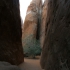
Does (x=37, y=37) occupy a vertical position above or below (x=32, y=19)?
below

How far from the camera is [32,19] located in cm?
2308

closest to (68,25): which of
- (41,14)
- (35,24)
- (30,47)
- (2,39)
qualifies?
(2,39)

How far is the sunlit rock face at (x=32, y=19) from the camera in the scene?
2181cm

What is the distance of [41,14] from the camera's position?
24219 mm

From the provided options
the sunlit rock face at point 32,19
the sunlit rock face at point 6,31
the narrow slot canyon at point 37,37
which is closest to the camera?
the narrow slot canyon at point 37,37

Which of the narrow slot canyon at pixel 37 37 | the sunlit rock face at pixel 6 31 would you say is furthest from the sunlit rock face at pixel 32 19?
the sunlit rock face at pixel 6 31

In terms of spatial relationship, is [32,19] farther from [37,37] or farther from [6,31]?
[6,31]

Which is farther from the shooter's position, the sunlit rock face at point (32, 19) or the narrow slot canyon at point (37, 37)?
the sunlit rock face at point (32, 19)

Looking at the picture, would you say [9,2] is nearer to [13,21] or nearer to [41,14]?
[13,21]

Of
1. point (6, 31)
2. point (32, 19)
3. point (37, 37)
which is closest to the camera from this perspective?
point (6, 31)

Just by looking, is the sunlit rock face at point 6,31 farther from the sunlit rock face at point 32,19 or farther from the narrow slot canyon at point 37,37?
the sunlit rock face at point 32,19

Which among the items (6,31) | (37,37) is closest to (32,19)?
(37,37)

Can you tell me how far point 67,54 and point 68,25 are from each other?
3.55 feet

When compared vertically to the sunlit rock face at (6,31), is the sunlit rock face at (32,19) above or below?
below
